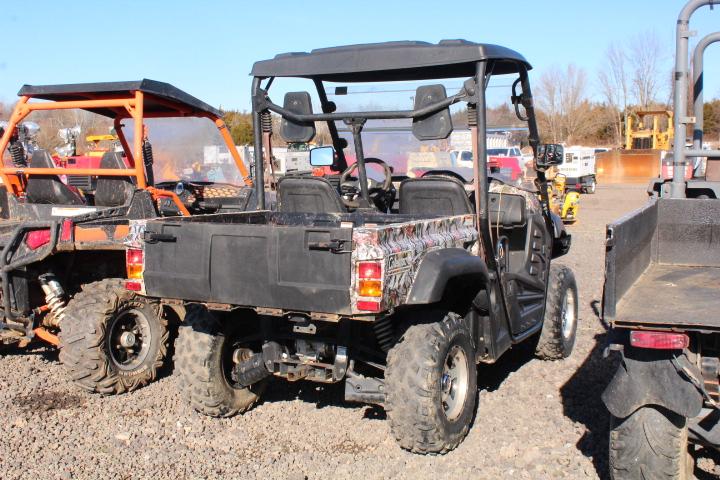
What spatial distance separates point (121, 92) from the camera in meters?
6.32

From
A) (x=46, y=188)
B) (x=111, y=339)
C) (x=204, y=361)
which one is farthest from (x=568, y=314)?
(x=46, y=188)

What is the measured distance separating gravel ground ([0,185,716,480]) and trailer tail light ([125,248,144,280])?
111 centimetres

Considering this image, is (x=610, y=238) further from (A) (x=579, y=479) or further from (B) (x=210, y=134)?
(B) (x=210, y=134)

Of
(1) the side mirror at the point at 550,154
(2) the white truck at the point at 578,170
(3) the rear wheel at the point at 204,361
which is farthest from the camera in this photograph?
(2) the white truck at the point at 578,170

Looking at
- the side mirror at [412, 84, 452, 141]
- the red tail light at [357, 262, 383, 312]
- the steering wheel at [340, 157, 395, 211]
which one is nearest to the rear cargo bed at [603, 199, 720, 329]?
the red tail light at [357, 262, 383, 312]

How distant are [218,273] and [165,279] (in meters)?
0.37

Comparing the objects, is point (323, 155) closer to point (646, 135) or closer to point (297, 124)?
point (297, 124)

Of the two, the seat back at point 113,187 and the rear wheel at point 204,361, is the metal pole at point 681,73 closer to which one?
the rear wheel at point 204,361

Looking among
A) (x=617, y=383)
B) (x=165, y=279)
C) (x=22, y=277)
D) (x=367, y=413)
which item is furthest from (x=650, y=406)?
(x=22, y=277)

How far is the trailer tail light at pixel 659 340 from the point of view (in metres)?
3.29

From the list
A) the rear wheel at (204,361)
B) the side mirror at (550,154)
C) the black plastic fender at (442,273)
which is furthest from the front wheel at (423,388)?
the side mirror at (550,154)

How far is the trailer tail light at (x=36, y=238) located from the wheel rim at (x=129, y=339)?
77 cm

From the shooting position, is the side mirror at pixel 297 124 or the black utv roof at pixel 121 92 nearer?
the side mirror at pixel 297 124

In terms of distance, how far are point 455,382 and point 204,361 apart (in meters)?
1.58
